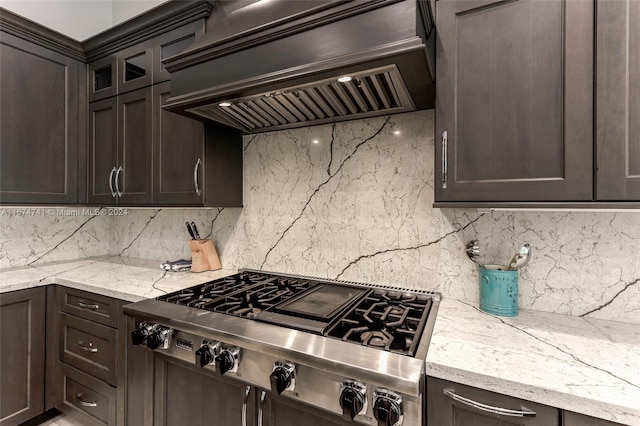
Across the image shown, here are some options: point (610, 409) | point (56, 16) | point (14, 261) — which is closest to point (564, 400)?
point (610, 409)

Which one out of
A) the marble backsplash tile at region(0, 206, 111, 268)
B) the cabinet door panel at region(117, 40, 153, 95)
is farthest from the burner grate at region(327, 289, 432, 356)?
the marble backsplash tile at region(0, 206, 111, 268)

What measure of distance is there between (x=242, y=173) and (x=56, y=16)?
2.14 m

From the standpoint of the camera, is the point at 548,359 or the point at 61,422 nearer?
the point at 548,359

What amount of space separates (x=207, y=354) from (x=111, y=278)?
111 centimetres

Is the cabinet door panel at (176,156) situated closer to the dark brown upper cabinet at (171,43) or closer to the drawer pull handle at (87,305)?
the dark brown upper cabinet at (171,43)

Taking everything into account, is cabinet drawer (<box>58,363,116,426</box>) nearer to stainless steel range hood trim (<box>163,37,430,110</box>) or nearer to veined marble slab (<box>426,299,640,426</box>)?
stainless steel range hood trim (<box>163,37,430,110</box>)

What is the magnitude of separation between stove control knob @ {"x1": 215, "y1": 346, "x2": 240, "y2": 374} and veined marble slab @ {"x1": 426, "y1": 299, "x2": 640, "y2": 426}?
65 centimetres

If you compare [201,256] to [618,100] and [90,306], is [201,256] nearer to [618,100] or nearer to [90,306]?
[90,306]

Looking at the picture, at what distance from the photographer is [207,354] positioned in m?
1.12

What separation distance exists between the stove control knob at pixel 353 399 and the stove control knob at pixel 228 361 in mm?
417

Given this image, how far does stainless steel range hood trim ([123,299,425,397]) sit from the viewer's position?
2.66 ft

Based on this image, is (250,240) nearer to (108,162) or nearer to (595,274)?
(108,162)

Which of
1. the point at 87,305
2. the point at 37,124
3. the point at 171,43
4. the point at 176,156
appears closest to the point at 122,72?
the point at 171,43

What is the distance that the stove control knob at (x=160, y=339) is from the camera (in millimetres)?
1241
